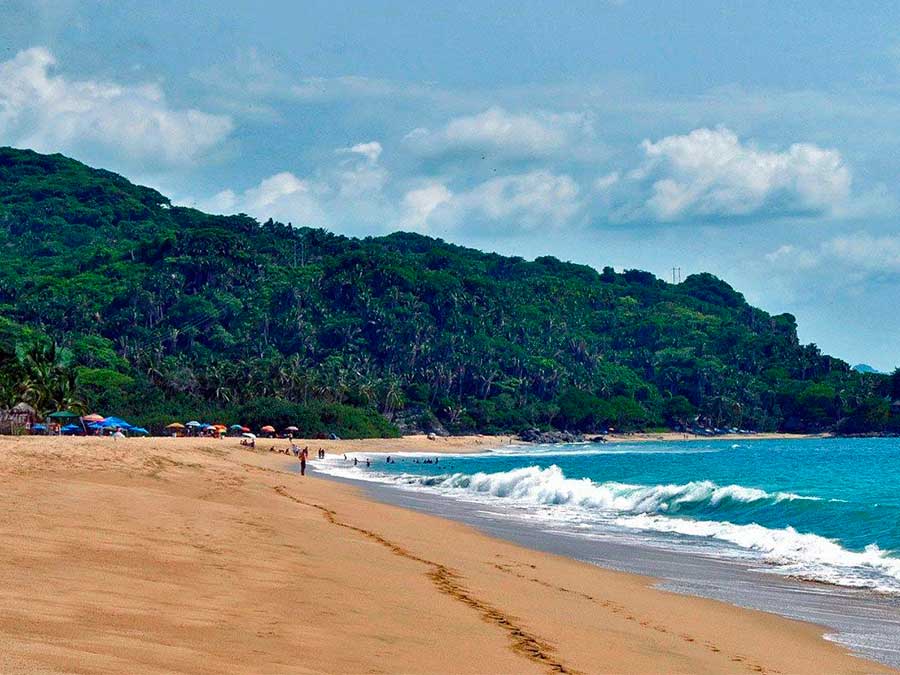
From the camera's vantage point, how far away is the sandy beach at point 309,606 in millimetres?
8109

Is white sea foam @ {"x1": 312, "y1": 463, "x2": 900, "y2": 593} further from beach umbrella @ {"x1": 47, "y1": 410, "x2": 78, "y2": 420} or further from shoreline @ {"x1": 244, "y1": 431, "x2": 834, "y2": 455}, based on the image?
shoreline @ {"x1": 244, "y1": 431, "x2": 834, "y2": 455}

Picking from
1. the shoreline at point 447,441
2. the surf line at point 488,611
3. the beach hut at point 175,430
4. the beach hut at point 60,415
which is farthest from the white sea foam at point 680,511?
the beach hut at point 175,430

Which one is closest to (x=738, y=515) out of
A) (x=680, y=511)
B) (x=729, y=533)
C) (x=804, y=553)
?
(x=680, y=511)

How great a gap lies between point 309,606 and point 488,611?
242 cm

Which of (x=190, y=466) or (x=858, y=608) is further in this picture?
(x=190, y=466)

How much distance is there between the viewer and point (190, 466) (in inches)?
1578

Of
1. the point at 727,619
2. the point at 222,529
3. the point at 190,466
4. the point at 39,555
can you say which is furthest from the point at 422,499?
the point at 39,555

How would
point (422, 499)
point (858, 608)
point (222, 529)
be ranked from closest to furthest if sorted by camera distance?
point (858, 608)
point (222, 529)
point (422, 499)

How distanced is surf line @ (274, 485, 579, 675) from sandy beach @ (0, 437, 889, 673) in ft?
0.11

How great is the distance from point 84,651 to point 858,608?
1243cm

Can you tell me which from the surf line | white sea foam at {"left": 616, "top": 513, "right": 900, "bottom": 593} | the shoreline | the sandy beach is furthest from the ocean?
the shoreline

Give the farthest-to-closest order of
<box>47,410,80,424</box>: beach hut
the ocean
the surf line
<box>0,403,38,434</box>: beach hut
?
<box>47,410,80,424</box>: beach hut → <box>0,403,38,434</box>: beach hut → the ocean → the surf line

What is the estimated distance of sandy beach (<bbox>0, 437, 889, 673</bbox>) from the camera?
8.11m

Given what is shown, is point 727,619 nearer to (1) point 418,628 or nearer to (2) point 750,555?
(1) point 418,628
